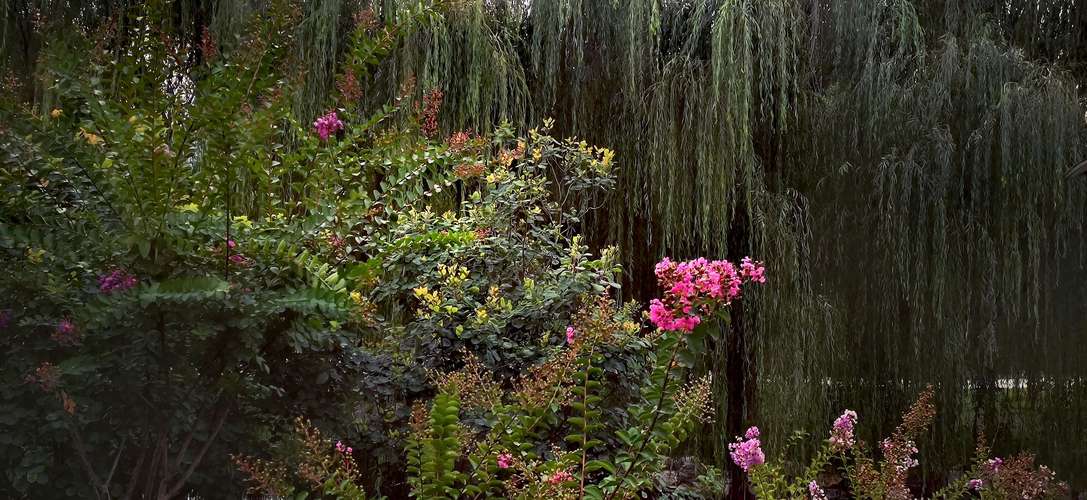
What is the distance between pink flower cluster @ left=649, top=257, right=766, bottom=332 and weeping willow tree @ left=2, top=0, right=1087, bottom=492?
6.12ft

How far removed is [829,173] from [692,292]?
2.35 m

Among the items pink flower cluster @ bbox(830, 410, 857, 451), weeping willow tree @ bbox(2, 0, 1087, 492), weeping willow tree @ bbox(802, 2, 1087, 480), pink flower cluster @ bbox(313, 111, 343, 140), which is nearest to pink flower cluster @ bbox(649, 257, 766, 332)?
pink flower cluster @ bbox(313, 111, 343, 140)

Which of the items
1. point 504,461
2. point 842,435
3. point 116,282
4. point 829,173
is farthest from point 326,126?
point 829,173

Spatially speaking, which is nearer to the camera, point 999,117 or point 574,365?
point 574,365

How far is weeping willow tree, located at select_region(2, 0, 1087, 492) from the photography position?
11.0 feet

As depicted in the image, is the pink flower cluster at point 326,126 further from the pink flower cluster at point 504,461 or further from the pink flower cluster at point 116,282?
the pink flower cluster at point 504,461

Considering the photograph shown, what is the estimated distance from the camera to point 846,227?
353cm

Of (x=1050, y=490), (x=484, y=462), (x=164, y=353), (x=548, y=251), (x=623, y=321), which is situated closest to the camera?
(x=164, y=353)

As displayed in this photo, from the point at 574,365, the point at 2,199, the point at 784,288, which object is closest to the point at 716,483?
the point at 784,288

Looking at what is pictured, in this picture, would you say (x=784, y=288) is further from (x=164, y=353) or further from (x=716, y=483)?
(x=164, y=353)

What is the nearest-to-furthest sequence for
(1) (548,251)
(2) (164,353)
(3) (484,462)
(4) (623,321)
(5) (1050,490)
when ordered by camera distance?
(2) (164,353)
(3) (484,462)
(4) (623,321)
(1) (548,251)
(5) (1050,490)

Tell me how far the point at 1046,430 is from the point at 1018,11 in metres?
1.81

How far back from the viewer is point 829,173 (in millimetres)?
3555

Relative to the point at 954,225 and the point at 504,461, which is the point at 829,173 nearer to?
the point at 954,225
